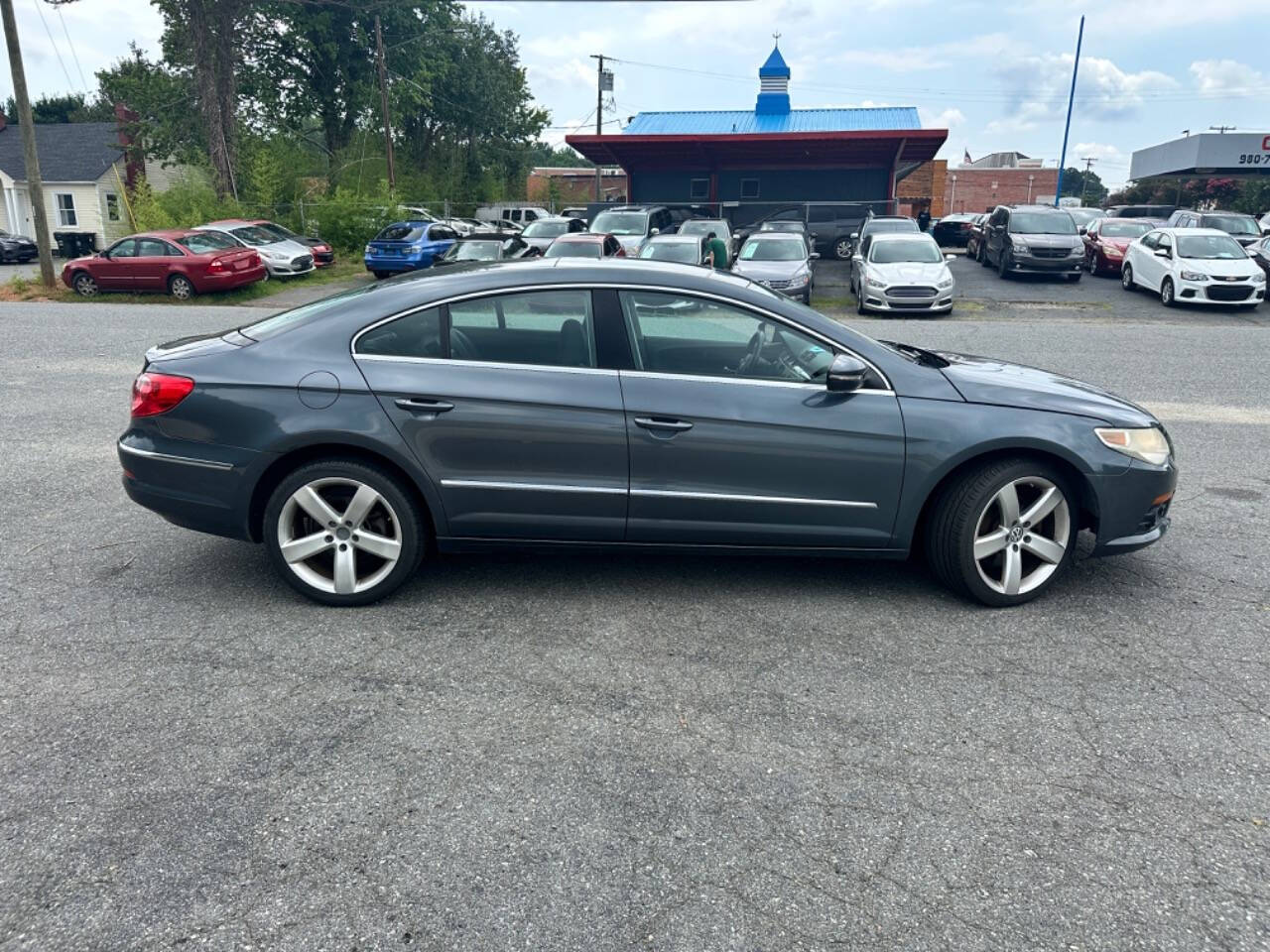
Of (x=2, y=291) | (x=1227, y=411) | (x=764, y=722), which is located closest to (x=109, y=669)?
(x=764, y=722)

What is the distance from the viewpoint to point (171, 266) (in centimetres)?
2102

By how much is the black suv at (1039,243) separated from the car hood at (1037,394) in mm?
20550

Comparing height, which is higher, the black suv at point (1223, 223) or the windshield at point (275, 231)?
the black suv at point (1223, 223)

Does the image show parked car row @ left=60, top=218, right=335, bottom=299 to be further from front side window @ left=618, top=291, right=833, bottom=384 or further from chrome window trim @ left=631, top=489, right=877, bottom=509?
chrome window trim @ left=631, top=489, right=877, bottom=509

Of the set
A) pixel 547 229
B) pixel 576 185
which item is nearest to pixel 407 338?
pixel 547 229

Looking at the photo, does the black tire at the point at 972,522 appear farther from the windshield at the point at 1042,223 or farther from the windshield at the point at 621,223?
the windshield at the point at 1042,223

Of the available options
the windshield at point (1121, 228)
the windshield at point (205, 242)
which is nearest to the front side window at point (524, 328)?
the windshield at point (205, 242)

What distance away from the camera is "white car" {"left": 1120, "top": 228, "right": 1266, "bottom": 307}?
18.4m

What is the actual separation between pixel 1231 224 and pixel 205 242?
25.5 metres

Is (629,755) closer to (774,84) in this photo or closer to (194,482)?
(194,482)

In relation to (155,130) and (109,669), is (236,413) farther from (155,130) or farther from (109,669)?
(155,130)

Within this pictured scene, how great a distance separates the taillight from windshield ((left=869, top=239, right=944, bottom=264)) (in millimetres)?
16321

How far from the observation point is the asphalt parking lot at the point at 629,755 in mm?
2551

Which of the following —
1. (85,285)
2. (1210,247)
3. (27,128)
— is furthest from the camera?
(85,285)
